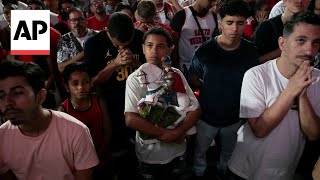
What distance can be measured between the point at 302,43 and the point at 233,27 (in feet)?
3.24

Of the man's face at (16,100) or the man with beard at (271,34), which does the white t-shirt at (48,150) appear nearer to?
the man's face at (16,100)

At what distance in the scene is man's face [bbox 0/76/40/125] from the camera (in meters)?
1.99

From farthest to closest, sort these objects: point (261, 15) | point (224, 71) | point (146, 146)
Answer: point (261, 15)
point (224, 71)
point (146, 146)

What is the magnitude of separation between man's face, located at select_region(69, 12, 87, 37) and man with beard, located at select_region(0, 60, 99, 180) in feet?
7.06

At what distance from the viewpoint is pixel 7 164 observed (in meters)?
2.20

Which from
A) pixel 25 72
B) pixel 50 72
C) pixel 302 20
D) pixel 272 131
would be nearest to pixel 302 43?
pixel 302 20

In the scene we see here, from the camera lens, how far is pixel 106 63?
3.34 meters

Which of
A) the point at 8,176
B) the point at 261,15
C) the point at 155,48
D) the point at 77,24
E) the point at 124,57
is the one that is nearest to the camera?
the point at 8,176

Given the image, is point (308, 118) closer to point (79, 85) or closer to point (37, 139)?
point (37, 139)

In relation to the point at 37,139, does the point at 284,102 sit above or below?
above

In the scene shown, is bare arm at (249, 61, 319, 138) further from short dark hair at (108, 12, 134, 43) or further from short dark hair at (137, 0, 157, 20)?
short dark hair at (137, 0, 157, 20)

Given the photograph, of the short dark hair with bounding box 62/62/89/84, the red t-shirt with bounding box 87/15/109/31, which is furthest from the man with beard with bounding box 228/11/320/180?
the red t-shirt with bounding box 87/15/109/31

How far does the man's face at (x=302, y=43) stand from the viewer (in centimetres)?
209

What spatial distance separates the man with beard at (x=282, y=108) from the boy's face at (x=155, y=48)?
0.82 m
